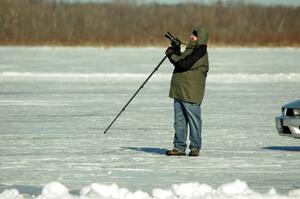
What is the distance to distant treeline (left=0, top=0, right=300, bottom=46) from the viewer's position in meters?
70.7

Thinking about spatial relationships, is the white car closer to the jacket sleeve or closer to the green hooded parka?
the green hooded parka

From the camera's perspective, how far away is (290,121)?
1370 centimetres

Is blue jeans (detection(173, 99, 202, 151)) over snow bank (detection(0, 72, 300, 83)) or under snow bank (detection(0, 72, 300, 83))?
over

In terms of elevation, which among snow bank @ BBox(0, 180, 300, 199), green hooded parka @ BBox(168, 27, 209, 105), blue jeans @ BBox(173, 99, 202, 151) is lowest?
snow bank @ BBox(0, 180, 300, 199)

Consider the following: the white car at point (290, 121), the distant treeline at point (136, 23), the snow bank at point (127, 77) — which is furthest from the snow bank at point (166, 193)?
the distant treeline at point (136, 23)

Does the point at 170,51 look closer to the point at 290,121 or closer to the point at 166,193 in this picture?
the point at 290,121

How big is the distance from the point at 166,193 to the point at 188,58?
401 cm

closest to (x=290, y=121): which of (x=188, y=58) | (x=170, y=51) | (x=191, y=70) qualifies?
(x=191, y=70)

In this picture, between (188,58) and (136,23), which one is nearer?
(188,58)

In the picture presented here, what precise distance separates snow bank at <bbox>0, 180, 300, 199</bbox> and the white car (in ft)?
12.4

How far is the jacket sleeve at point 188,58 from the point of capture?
Result: 1333cm

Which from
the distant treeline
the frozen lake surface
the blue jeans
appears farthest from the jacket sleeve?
the distant treeline

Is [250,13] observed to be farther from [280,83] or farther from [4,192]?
[4,192]

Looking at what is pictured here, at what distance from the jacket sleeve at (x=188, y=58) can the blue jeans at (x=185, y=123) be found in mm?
525
